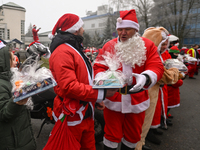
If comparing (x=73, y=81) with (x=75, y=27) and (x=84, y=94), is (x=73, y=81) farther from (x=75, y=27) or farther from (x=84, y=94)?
(x=75, y=27)

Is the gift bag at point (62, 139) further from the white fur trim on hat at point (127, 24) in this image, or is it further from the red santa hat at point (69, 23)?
the white fur trim on hat at point (127, 24)

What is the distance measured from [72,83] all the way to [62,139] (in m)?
0.60

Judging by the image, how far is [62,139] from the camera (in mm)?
1547

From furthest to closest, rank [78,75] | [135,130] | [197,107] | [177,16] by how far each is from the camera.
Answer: [177,16]
[197,107]
[135,130]
[78,75]

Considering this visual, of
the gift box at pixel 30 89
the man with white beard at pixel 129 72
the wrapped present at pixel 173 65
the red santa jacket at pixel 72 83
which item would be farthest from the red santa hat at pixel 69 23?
the wrapped present at pixel 173 65

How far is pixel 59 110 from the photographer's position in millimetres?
1688

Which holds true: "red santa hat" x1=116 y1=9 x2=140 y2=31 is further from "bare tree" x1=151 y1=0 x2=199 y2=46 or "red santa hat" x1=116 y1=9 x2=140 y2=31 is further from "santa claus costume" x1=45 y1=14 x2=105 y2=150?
"bare tree" x1=151 y1=0 x2=199 y2=46

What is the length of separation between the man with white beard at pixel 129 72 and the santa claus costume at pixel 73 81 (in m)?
0.41

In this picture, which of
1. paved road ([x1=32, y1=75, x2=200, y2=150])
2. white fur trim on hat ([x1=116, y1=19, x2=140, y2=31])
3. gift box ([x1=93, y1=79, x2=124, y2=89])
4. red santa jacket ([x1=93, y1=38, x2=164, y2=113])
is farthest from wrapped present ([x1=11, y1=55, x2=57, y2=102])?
paved road ([x1=32, y1=75, x2=200, y2=150])

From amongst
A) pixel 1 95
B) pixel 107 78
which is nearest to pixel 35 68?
pixel 1 95

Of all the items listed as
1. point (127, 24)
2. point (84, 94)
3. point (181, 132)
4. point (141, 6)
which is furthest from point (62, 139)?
point (141, 6)

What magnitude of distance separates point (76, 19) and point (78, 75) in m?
0.66

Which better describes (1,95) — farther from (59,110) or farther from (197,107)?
(197,107)

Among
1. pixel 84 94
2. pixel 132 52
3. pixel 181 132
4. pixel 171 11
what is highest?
pixel 171 11
